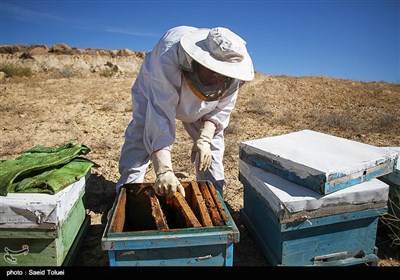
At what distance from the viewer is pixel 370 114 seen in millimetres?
7227

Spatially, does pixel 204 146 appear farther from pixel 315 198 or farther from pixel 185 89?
pixel 315 198

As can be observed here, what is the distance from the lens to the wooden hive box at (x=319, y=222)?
1.92m

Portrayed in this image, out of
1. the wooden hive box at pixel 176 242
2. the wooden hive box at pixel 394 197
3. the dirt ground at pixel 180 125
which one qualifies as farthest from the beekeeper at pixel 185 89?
the wooden hive box at pixel 394 197

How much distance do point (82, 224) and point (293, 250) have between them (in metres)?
1.61

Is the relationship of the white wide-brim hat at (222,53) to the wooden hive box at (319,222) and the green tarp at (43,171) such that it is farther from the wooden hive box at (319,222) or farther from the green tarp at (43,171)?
the green tarp at (43,171)

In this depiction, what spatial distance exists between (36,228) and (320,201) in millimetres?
1684

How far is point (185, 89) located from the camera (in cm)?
235

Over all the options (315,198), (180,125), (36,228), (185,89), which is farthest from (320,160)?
(180,125)

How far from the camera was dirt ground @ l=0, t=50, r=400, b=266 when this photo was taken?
10.1 ft

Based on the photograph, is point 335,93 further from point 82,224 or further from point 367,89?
point 82,224

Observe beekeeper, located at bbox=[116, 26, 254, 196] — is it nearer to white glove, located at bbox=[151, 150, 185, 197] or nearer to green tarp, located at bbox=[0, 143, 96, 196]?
white glove, located at bbox=[151, 150, 185, 197]

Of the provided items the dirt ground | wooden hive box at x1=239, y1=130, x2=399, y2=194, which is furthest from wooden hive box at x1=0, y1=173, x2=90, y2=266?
wooden hive box at x1=239, y1=130, x2=399, y2=194

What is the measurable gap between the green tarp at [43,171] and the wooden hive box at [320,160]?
134 centimetres
